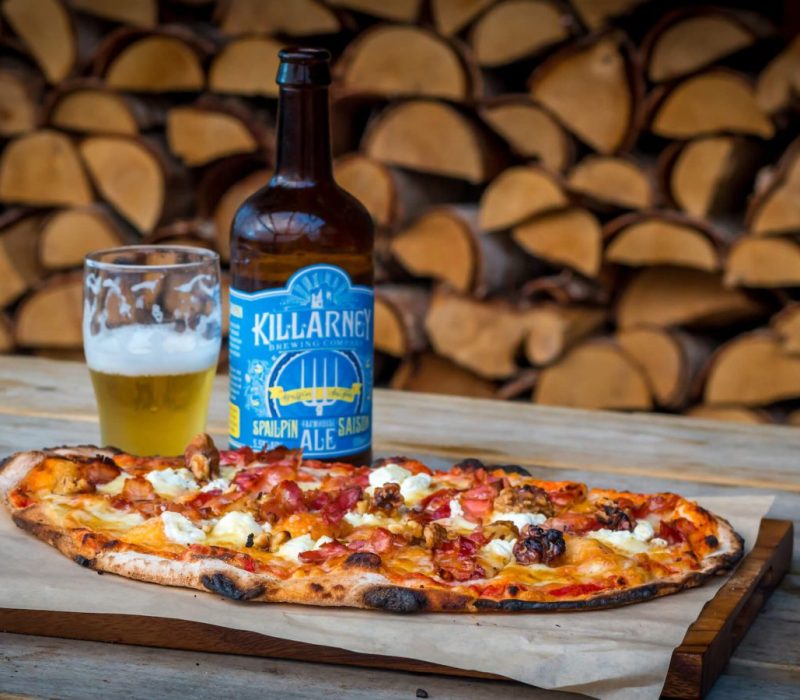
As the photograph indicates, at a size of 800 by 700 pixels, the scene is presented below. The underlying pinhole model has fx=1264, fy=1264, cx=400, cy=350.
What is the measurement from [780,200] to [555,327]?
0.59m

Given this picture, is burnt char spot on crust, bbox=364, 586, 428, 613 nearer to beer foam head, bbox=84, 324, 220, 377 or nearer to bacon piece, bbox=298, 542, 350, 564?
bacon piece, bbox=298, 542, 350, 564

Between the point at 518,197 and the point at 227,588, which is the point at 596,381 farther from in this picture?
the point at 227,588

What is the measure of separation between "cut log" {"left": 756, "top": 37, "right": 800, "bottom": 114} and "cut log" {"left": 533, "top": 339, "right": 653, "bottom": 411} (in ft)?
2.20

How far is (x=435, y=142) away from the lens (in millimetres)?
2961

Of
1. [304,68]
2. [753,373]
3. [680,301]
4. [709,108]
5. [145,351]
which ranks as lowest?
[753,373]

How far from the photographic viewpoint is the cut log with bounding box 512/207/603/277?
2877 millimetres

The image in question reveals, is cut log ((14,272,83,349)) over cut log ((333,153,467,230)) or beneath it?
beneath

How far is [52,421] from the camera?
193 centimetres

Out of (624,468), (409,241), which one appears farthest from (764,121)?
(624,468)

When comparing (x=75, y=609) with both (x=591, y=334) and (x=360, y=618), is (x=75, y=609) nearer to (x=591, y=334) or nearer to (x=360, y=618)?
(x=360, y=618)

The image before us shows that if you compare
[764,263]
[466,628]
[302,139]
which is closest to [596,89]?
[764,263]

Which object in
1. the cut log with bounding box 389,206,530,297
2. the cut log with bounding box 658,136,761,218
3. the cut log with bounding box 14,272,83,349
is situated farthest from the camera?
the cut log with bounding box 14,272,83,349

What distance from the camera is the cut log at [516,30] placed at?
2797mm

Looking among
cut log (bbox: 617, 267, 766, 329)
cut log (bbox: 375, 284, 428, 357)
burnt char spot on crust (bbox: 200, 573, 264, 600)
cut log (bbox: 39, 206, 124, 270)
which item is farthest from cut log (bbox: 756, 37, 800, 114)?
burnt char spot on crust (bbox: 200, 573, 264, 600)
